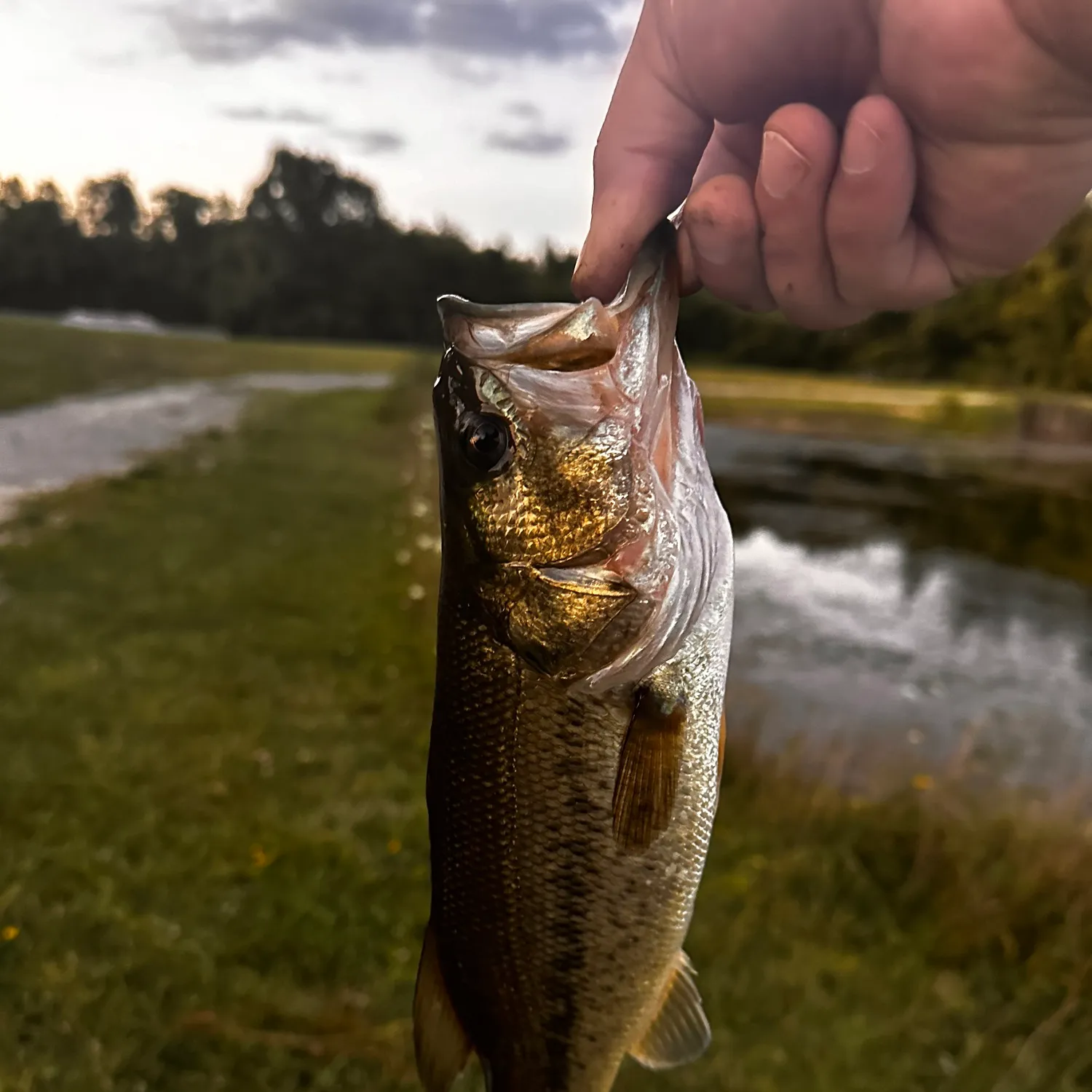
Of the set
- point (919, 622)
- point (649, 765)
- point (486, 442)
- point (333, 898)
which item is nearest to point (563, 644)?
point (649, 765)

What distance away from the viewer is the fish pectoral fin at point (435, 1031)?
1.62 metres

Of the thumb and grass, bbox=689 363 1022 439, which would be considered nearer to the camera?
the thumb

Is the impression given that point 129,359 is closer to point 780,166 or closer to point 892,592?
point 892,592

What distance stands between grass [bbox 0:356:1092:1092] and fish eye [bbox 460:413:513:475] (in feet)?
9.47

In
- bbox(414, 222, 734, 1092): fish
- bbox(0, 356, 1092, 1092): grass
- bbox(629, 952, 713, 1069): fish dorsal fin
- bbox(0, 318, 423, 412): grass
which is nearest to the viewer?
bbox(414, 222, 734, 1092): fish

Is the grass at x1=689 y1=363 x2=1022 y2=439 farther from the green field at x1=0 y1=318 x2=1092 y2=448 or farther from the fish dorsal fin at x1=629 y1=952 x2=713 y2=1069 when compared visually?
the fish dorsal fin at x1=629 y1=952 x2=713 y2=1069

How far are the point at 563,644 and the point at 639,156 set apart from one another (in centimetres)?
83

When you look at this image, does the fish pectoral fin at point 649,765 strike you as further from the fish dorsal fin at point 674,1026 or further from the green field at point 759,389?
the green field at point 759,389

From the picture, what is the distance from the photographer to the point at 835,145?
1.43 meters

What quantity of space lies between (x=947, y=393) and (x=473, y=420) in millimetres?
28279

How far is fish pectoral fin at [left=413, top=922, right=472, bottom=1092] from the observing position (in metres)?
1.62

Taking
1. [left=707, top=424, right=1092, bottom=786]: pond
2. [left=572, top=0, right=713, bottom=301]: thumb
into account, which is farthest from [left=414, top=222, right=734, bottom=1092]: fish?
[left=707, top=424, right=1092, bottom=786]: pond

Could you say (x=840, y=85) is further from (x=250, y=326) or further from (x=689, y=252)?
(x=250, y=326)

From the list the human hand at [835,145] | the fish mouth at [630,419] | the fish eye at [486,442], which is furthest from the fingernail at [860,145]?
the fish eye at [486,442]
